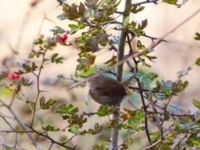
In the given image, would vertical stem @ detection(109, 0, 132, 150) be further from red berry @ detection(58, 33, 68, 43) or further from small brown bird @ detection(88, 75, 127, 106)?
red berry @ detection(58, 33, 68, 43)

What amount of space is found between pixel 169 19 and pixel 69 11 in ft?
6.35

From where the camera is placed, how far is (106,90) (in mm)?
1094

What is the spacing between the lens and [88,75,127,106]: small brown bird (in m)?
1.09

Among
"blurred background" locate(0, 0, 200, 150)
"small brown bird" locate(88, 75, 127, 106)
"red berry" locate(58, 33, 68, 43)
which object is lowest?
"small brown bird" locate(88, 75, 127, 106)

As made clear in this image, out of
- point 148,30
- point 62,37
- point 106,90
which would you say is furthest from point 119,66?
point 148,30

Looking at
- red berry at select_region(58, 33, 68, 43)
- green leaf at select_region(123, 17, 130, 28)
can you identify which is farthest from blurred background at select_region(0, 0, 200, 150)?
green leaf at select_region(123, 17, 130, 28)

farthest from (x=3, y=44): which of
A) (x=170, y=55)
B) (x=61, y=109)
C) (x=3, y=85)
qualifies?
(x=61, y=109)

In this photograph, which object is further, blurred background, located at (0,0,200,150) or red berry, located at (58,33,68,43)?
blurred background, located at (0,0,200,150)

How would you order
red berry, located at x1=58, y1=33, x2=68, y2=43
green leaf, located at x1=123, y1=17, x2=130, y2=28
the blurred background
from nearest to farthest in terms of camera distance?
green leaf, located at x1=123, y1=17, x2=130, y2=28
red berry, located at x1=58, y1=33, x2=68, y2=43
the blurred background

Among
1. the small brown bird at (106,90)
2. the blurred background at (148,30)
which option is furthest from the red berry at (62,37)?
the blurred background at (148,30)

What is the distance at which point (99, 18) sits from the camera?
1024 mm

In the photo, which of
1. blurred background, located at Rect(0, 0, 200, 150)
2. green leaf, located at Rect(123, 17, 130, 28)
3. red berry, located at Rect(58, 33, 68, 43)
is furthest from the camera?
blurred background, located at Rect(0, 0, 200, 150)

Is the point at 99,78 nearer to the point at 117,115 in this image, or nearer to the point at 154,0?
the point at 117,115

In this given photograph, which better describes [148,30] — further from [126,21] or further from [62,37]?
[126,21]
